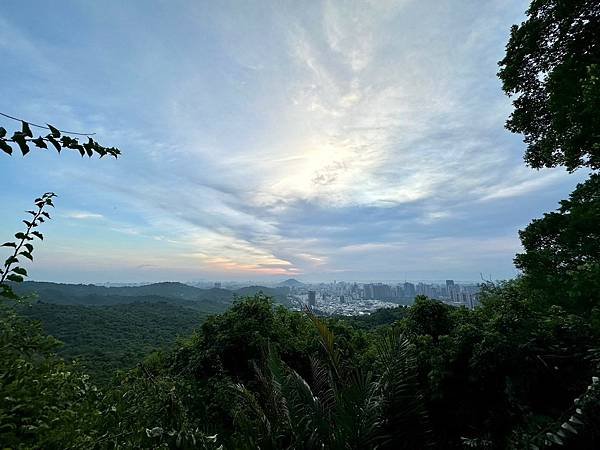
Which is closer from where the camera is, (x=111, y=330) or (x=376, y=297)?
(x=111, y=330)

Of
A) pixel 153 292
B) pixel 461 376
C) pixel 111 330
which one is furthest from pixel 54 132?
pixel 153 292

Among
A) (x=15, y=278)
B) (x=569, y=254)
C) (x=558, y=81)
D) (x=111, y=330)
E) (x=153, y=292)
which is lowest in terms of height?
(x=111, y=330)

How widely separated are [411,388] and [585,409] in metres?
1.46

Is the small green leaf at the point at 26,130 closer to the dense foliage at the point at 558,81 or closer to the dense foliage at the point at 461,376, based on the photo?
the dense foliage at the point at 461,376

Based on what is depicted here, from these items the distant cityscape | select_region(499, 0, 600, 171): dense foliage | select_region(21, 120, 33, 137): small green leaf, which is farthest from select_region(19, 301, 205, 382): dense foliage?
select_region(499, 0, 600, 171): dense foliage

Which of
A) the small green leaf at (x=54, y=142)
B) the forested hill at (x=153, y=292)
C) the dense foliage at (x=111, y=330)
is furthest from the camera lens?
the forested hill at (x=153, y=292)

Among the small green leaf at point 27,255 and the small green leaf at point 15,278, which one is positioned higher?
the small green leaf at point 27,255

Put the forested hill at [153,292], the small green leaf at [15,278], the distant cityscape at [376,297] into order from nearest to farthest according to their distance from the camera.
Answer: the small green leaf at [15,278] → the distant cityscape at [376,297] → the forested hill at [153,292]

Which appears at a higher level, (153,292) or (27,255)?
(27,255)

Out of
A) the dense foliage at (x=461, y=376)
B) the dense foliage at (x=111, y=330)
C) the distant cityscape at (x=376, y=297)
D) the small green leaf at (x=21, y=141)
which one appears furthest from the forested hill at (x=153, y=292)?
the small green leaf at (x=21, y=141)

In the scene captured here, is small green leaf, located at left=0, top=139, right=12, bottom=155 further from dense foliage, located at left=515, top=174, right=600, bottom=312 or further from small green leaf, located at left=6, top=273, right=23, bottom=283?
dense foliage, located at left=515, top=174, right=600, bottom=312

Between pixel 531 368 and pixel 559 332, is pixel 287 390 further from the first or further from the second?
pixel 559 332

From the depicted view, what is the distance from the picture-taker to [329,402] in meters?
3.36

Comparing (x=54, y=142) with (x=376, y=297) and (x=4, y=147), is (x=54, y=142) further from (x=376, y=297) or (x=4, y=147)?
(x=376, y=297)
